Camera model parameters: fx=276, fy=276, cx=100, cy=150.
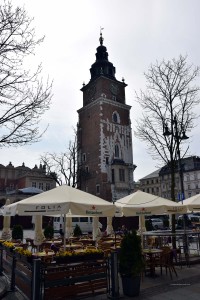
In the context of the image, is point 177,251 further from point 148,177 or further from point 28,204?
point 148,177

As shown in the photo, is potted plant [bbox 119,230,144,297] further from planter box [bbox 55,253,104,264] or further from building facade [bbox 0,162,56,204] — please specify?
building facade [bbox 0,162,56,204]

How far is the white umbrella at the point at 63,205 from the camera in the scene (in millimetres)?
7762

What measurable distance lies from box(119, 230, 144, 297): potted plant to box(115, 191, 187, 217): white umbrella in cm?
251

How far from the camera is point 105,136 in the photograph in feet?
167

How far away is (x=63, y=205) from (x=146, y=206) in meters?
3.70

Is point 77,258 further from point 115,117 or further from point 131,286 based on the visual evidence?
point 115,117

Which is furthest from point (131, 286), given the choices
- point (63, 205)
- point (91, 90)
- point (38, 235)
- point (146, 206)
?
point (91, 90)

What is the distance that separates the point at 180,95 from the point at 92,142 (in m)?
38.3

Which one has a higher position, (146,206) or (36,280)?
(146,206)

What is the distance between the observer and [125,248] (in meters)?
7.46

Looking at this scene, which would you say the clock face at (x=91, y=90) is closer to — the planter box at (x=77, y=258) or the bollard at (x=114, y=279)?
the planter box at (x=77, y=258)

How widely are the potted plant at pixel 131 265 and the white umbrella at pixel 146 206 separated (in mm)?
2505

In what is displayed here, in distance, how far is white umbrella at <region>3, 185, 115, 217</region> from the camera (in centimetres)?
776

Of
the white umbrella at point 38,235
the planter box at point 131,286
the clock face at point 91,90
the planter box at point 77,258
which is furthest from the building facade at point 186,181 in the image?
the planter box at point 77,258
